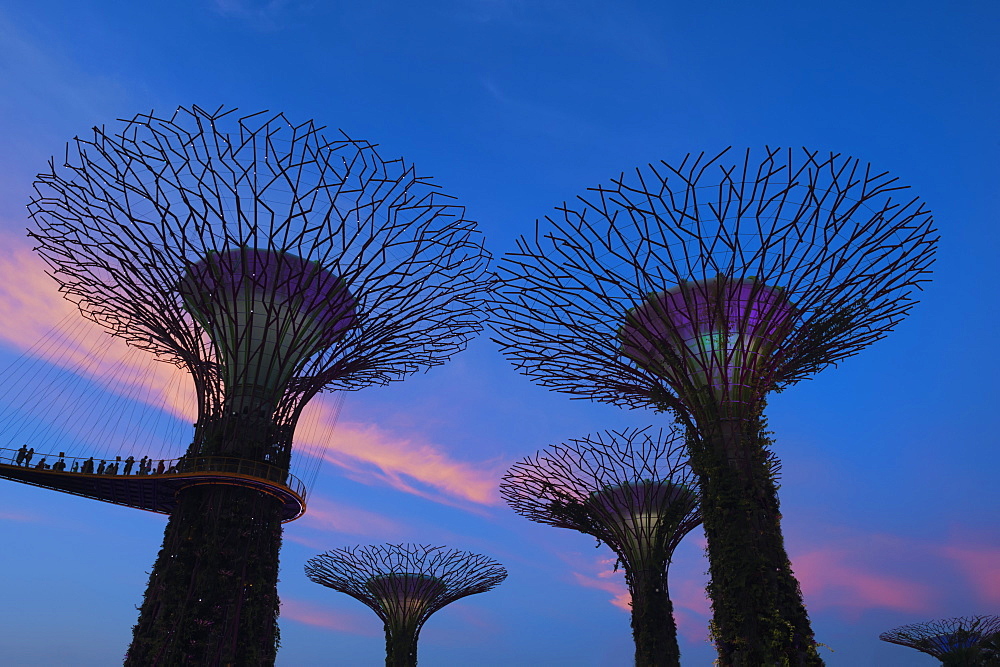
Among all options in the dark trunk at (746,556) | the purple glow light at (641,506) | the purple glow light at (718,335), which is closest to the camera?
the dark trunk at (746,556)

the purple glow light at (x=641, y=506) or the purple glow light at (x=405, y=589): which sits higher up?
the purple glow light at (x=641, y=506)

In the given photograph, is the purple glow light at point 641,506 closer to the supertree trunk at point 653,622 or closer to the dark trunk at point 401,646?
the supertree trunk at point 653,622

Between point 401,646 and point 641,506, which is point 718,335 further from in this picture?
point 401,646

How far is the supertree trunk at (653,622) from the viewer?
24.4m

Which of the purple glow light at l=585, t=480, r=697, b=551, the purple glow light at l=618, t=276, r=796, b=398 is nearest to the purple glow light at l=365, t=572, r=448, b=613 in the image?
the purple glow light at l=585, t=480, r=697, b=551

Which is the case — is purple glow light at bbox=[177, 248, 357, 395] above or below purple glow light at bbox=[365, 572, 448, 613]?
above

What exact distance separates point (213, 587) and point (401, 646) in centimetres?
1857

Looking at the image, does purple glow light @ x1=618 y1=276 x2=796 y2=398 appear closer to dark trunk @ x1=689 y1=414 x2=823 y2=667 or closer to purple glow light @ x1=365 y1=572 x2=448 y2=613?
dark trunk @ x1=689 y1=414 x2=823 y2=667

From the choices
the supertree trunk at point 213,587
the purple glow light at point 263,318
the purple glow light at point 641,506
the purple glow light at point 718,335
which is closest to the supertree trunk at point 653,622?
the purple glow light at point 641,506

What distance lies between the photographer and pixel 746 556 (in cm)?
1474

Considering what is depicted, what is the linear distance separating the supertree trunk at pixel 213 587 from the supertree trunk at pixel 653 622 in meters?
12.6

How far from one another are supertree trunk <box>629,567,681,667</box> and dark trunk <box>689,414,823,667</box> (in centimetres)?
1044

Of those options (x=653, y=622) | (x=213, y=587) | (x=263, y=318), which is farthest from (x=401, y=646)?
(x=263, y=318)

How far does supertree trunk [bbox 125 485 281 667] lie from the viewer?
55.9 ft
